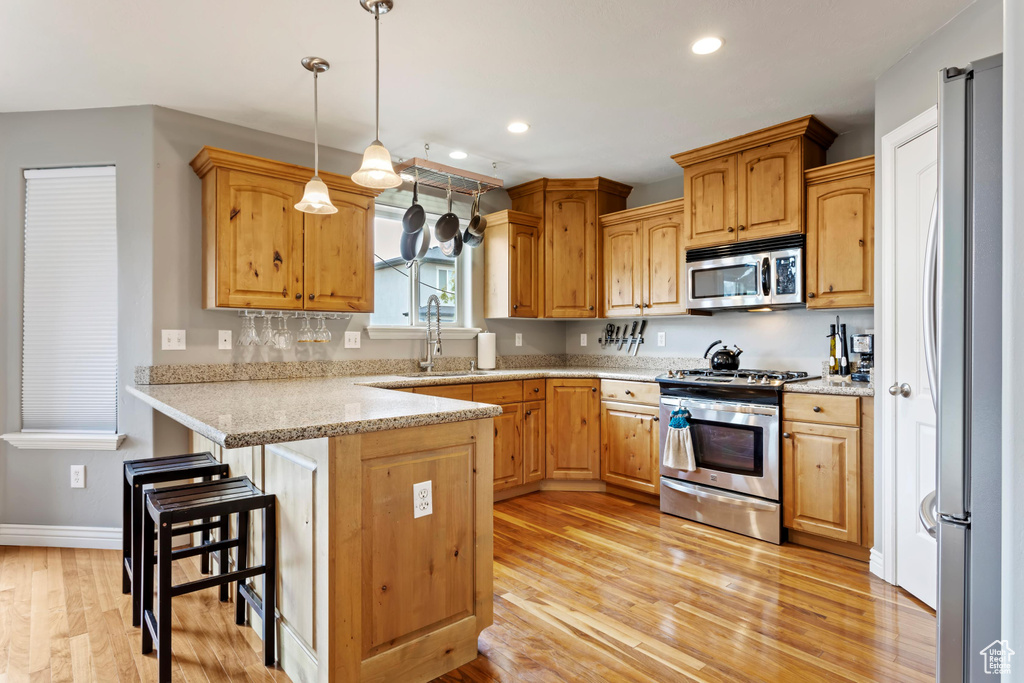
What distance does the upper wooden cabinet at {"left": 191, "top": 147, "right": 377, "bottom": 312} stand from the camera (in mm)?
2887

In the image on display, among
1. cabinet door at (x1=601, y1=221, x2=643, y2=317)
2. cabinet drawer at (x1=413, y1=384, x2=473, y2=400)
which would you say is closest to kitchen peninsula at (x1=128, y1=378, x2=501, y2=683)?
cabinet drawer at (x1=413, y1=384, x2=473, y2=400)

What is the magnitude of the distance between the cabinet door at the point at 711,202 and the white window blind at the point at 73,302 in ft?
11.6

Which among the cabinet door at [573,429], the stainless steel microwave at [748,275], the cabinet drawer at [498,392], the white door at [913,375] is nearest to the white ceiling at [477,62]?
the white door at [913,375]

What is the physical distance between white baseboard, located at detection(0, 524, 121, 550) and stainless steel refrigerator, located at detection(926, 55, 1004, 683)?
3.64 metres

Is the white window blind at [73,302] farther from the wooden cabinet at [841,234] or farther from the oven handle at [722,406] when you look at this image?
the wooden cabinet at [841,234]

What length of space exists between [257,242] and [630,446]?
8.93ft

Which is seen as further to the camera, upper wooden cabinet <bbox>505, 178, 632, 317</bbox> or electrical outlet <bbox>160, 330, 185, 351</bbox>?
upper wooden cabinet <bbox>505, 178, 632, 317</bbox>

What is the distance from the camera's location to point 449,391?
11.3 feet

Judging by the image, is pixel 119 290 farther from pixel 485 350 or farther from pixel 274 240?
pixel 485 350

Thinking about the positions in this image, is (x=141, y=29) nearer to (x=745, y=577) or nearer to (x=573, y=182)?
(x=573, y=182)

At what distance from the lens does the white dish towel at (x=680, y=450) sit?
Answer: 10.9 feet

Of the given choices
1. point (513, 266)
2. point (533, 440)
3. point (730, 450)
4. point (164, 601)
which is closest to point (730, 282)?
point (730, 450)

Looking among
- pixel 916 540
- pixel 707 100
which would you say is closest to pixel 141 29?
pixel 707 100

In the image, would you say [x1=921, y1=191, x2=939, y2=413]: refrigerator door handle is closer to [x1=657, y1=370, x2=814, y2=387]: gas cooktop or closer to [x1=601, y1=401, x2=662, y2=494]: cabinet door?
[x1=657, y1=370, x2=814, y2=387]: gas cooktop
